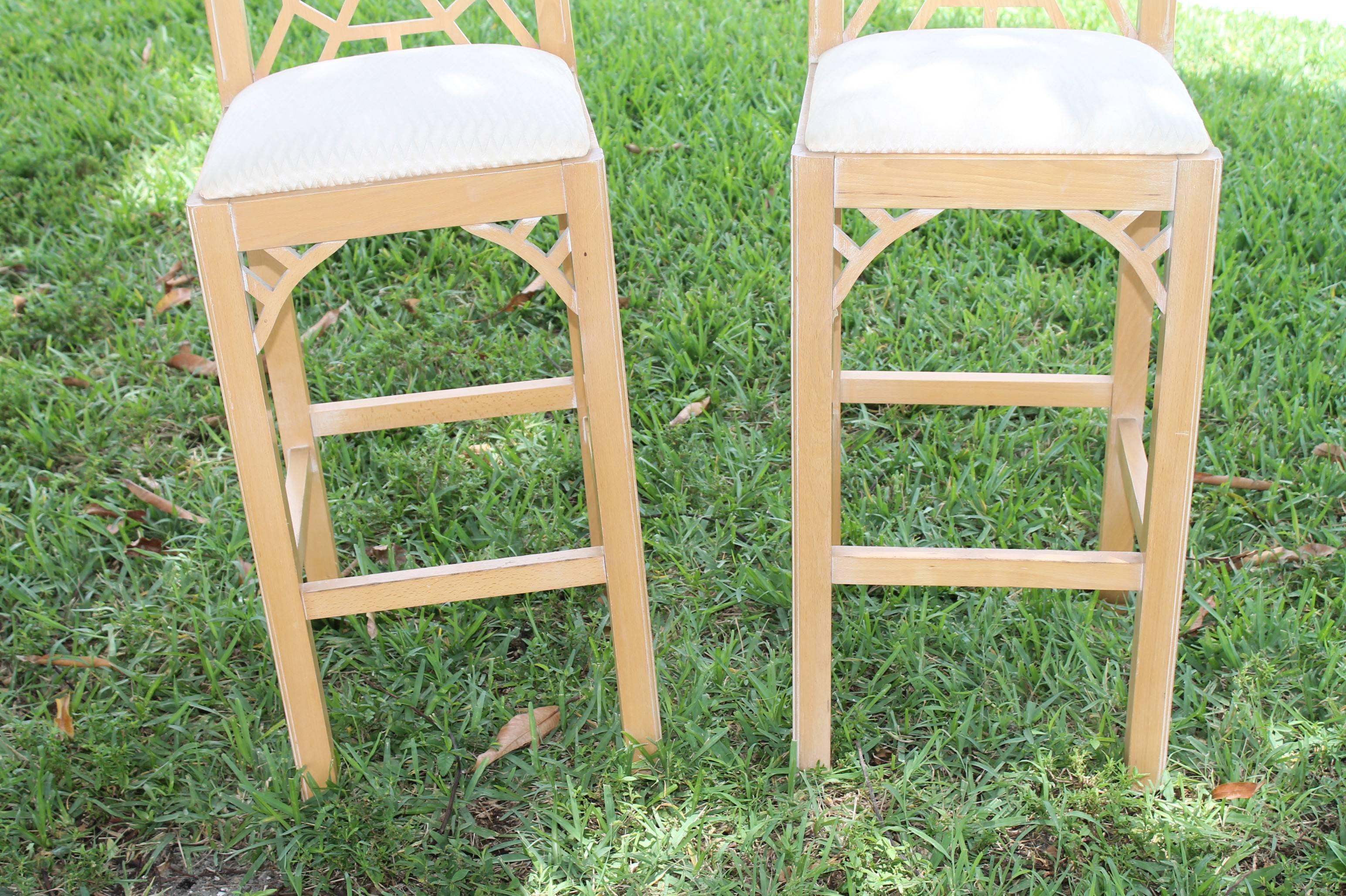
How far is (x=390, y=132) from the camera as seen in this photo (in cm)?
140

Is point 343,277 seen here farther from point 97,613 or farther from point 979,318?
point 979,318

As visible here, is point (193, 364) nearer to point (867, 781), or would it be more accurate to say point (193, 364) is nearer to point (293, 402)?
point (293, 402)

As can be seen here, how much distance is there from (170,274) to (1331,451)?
104 inches

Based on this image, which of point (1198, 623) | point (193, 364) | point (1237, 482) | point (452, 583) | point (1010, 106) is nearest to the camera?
point (1010, 106)

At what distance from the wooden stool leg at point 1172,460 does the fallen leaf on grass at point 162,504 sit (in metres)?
1.64

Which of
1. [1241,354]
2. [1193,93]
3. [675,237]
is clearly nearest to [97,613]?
[675,237]

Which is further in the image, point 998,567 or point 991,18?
point 991,18

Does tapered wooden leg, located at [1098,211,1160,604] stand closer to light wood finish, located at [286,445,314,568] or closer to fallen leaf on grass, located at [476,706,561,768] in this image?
fallen leaf on grass, located at [476,706,561,768]

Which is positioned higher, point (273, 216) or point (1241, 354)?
point (273, 216)

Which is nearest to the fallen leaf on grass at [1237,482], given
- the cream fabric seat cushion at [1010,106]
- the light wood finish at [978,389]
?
the light wood finish at [978,389]

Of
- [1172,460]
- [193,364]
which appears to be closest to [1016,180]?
[1172,460]

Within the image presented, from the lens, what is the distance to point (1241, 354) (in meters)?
A: 2.59

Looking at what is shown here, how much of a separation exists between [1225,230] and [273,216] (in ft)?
7.74

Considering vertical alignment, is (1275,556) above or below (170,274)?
below
